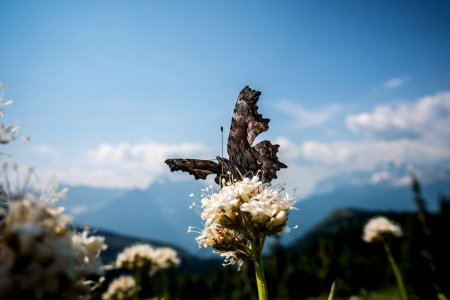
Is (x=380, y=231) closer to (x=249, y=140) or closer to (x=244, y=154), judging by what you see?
(x=249, y=140)

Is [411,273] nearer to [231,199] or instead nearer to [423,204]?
[423,204]

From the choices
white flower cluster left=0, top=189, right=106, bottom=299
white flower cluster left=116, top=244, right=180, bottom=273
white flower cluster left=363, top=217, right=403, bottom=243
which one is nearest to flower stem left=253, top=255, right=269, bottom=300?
white flower cluster left=0, top=189, right=106, bottom=299

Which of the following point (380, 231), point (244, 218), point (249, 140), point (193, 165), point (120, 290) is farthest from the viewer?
point (380, 231)

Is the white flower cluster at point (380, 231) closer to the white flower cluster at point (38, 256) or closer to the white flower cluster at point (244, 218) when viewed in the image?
the white flower cluster at point (244, 218)

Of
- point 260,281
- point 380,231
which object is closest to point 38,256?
point 260,281

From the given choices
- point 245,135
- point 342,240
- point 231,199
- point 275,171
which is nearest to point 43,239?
point 231,199

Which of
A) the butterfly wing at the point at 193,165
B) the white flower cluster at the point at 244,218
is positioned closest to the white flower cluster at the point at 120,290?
the butterfly wing at the point at 193,165

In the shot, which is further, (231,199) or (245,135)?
(245,135)

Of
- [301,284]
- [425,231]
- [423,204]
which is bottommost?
[301,284]
